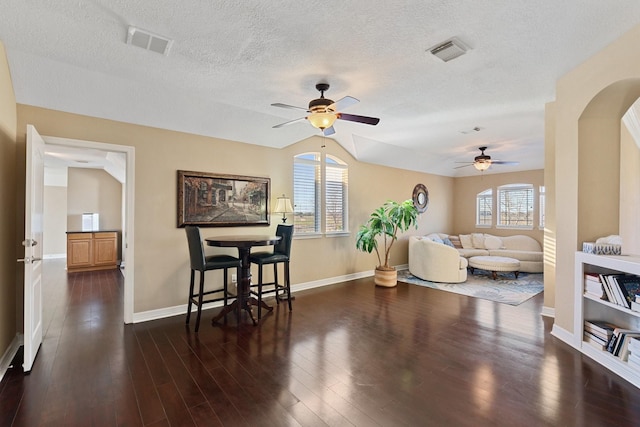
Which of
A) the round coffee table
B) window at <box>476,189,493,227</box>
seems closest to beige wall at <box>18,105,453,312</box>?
the round coffee table

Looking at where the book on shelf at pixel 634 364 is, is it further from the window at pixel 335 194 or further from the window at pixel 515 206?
the window at pixel 515 206

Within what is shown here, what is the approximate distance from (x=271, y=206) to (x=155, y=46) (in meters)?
2.79

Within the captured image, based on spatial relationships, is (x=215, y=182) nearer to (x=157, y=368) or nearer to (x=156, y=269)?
(x=156, y=269)

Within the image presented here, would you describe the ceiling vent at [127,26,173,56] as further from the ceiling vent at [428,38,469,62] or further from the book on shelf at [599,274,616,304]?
the book on shelf at [599,274,616,304]

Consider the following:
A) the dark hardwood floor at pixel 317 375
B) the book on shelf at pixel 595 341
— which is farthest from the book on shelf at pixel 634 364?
the book on shelf at pixel 595 341

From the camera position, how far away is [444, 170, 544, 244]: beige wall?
7559 mm

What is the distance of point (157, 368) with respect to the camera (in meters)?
2.58

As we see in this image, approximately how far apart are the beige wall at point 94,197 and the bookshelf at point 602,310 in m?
9.51

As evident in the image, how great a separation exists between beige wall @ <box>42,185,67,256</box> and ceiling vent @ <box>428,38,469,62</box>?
33.6ft

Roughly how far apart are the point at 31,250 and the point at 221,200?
2.11 m

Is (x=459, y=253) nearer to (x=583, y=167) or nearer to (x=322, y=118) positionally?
(x=583, y=167)

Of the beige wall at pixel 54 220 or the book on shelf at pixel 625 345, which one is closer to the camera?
the book on shelf at pixel 625 345

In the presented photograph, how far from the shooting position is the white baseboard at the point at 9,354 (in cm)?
246

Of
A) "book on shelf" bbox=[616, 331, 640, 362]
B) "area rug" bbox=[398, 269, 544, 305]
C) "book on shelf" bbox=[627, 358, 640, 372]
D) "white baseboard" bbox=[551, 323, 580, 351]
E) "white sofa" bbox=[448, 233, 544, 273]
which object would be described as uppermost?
"white sofa" bbox=[448, 233, 544, 273]
